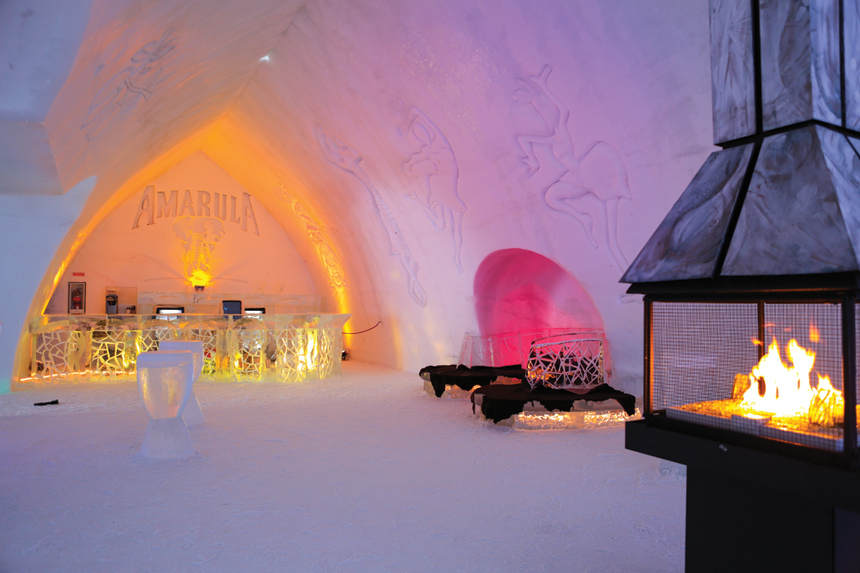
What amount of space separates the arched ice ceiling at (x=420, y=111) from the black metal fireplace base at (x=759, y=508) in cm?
292

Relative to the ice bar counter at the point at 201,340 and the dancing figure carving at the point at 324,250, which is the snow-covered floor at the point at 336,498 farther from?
the dancing figure carving at the point at 324,250

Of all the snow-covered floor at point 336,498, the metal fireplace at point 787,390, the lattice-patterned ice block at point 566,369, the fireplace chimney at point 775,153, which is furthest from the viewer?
the lattice-patterned ice block at point 566,369

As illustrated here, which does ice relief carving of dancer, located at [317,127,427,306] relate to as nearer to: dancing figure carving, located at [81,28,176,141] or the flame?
dancing figure carving, located at [81,28,176,141]

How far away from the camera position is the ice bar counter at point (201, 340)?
8.30 metres

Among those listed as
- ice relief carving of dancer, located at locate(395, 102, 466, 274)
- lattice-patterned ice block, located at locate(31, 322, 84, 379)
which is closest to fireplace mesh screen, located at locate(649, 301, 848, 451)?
ice relief carving of dancer, located at locate(395, 102, 466, 274)

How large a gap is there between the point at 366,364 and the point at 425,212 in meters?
4.17

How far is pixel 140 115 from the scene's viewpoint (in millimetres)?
6273

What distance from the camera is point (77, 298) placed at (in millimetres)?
10734

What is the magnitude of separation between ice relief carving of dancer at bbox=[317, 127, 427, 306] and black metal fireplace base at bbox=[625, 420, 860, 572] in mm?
6534

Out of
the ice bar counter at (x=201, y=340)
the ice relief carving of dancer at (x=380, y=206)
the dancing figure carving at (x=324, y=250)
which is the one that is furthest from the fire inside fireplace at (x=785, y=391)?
the dancing figure carving at (x=324, y=250)

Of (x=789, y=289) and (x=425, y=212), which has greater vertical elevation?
(x=425, y=212)

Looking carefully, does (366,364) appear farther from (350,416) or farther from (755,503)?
(755,503)

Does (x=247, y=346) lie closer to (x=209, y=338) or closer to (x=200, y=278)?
(x=209, y=338)

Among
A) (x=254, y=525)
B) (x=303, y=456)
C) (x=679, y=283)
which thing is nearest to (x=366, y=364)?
(x=303, y=456)
